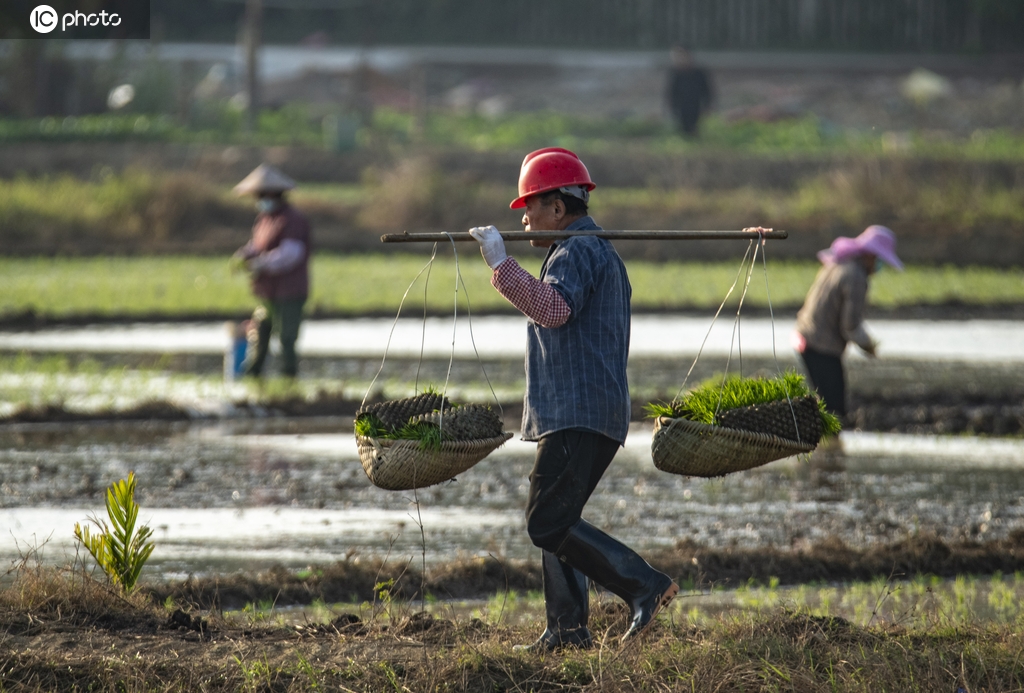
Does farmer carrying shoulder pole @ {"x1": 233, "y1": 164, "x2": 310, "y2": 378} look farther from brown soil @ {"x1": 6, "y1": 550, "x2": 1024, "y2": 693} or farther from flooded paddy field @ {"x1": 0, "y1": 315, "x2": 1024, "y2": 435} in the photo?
brown soil @ {"x1": 6, "y1": 550, "x2": 1024, "y2": 693}

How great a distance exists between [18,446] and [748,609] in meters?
5.97

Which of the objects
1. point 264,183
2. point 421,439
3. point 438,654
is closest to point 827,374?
point 264,183

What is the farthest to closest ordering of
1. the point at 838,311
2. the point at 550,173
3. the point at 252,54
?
the point at 252,54
the point at 838,311
the point at 550,173

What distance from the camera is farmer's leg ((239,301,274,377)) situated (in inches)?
476

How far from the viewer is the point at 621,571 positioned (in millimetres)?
4914

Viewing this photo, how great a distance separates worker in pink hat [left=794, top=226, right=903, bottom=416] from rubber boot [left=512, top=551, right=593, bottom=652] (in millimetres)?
4990

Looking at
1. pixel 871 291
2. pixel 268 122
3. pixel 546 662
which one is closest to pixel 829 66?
pixel 268 122

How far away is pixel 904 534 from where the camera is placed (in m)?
7.26

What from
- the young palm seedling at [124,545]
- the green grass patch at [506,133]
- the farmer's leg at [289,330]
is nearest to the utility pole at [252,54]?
the green grass patch at [506,133]

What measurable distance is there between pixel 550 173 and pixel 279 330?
296 inches

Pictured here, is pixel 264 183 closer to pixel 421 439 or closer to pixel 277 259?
pixel 277 259

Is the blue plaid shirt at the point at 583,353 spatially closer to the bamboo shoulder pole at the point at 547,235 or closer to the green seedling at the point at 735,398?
the bamboo shoulder pole at the point at 547,235

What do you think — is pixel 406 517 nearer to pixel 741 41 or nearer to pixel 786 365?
pixel 786 365

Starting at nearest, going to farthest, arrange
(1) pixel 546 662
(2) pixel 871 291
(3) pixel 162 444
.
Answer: (1) pixel 546 662, (3) pixel 162 444, (2) pixel 871 291
